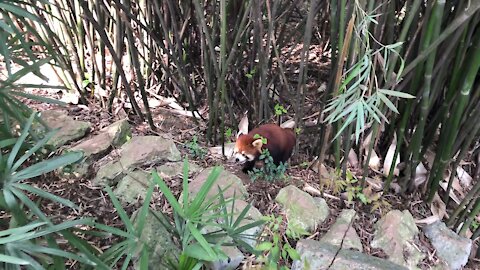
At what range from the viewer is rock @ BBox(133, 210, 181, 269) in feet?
4.88

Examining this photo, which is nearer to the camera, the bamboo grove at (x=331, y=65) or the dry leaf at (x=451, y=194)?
the bamboo grove at (x=331, y=65)

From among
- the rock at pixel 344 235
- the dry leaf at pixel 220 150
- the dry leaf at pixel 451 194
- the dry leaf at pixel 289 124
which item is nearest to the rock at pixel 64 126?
the dry leaf at pixel 220 150

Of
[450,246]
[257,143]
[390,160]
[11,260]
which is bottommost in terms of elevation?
[450,246]

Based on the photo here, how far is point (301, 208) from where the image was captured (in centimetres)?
185

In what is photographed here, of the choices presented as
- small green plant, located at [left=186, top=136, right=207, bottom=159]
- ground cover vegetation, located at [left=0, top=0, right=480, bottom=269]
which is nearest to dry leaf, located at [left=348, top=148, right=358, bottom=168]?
ground cover vegetation, located at [left=0, top=0, right=480, bottom=269]

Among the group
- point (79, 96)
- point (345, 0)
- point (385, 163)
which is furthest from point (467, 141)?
point (79, 96)

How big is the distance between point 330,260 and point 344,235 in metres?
0.22

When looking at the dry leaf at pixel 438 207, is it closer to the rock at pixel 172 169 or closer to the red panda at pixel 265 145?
the red panda at pixel 265 145

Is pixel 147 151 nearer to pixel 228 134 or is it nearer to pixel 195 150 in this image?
pixel 195 150

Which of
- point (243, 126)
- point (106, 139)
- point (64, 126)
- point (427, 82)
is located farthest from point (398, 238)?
point (64, 126)

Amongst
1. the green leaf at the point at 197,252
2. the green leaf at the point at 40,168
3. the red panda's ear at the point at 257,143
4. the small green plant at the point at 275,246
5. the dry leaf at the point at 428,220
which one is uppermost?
the green leaf at the point at 40,168

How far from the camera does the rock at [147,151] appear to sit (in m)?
1.92

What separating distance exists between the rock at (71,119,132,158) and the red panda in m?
0.55

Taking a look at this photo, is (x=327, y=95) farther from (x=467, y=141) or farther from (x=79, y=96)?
(x=79, y=96)
